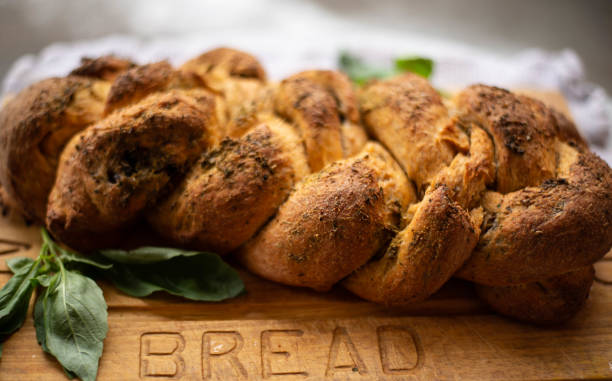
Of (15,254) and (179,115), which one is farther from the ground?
(179,115)

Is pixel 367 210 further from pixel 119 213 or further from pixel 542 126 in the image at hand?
pixel 119 213

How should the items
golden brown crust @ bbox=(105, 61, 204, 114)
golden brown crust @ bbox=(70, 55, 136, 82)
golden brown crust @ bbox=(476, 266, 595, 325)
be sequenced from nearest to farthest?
golden brown crust @ bbox=(476, 266, 595, 325) < golden brown crust @ bbox=(105, 61, 204, 114) < golden brown crust @ bbox=(70, 55, 136, 82)

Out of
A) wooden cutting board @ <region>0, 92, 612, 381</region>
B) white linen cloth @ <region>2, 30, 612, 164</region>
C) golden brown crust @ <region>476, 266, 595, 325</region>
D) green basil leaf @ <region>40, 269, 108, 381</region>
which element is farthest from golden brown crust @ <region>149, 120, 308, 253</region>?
white linen cloth @ <region>2, 30, 612, 164</region>

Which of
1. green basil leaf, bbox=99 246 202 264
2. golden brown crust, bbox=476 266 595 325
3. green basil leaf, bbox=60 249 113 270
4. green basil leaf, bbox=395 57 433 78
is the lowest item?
green basil leaf, bbox=60 249 113 270

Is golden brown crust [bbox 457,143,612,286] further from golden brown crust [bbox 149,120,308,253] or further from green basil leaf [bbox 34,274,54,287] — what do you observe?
green basil leaf [bbox 34,274,54,287]

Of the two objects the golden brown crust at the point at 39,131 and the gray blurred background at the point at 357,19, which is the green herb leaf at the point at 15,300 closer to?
the golden brown crust at the point at 39,131

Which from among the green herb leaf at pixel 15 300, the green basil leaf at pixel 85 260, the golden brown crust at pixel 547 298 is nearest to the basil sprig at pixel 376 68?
the golden brown crust at pixel 547 298

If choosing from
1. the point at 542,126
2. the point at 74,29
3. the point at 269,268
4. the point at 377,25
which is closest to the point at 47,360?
the point at 269,268
